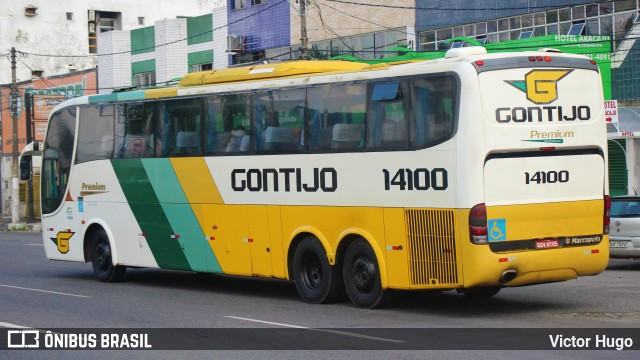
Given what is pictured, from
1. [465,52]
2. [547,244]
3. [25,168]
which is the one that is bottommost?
[547,244]

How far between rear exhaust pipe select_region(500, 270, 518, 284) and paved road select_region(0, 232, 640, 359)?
20.4 inches

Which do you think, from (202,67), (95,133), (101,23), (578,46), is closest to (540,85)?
(95,133)

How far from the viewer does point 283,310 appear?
15117mm

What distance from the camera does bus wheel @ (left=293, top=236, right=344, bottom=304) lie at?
15445 mm

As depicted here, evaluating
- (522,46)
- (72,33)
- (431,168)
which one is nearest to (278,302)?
(431,168)

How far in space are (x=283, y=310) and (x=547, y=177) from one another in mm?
4195

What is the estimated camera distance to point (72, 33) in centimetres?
6531

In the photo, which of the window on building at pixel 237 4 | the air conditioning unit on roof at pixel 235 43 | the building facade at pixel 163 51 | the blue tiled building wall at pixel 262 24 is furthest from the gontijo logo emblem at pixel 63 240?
the window on building at pixel 237 4

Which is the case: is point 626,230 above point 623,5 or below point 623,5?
below

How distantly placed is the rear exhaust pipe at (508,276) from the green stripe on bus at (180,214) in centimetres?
572

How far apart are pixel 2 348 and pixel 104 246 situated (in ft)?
27.8

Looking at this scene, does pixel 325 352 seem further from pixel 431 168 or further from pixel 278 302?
pixel 278 302

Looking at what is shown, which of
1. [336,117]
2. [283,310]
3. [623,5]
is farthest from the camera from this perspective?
[623,5]

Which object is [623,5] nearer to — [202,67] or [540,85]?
[540,85]
